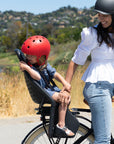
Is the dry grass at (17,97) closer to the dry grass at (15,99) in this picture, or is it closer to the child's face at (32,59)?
the dry grass at (15,99)

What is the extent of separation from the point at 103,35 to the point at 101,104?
493 millimetres

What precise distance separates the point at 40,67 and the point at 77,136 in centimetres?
68

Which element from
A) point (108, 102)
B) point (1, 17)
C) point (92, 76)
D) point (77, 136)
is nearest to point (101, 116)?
point (108, 102)

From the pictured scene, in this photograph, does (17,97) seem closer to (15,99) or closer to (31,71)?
(15,99)

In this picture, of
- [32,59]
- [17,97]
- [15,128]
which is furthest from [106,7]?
[17,97]

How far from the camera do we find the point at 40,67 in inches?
99.1

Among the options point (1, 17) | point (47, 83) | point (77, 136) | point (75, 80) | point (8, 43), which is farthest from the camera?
point (1, 17)

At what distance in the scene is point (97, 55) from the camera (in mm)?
2314

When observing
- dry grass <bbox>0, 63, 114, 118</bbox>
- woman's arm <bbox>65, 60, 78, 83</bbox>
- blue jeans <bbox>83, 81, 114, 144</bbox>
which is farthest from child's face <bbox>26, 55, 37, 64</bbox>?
dry grass <bbox>0, 63, 114, 118</bbox>

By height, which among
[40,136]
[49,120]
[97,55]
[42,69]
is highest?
[97,55]

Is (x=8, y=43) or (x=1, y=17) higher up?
(x=8, y=43)

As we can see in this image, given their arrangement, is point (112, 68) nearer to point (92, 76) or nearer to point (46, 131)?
point (92, 76)

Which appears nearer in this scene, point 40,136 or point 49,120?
point 49,120

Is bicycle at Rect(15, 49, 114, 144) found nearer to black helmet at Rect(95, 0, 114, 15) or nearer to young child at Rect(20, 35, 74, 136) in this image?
young child at Rect(20, 35, 74, 136)
